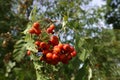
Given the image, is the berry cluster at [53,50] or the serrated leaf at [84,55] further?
the serrated leaf at [84,55]

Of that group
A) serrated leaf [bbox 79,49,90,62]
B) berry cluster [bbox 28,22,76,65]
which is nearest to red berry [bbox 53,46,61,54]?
berry cluster [bbox 28,22,76,65]

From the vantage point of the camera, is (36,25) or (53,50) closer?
(53,50)

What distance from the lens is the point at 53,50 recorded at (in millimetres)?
3240

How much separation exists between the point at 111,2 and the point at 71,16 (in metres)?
22.0

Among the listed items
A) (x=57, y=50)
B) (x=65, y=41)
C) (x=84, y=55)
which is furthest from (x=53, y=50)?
(x=65, y=41)

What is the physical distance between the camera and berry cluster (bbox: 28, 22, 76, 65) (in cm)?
315

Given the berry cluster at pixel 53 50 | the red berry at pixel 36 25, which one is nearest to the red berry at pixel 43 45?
the berry cluster at pixel 53 50

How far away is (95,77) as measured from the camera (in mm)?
3889

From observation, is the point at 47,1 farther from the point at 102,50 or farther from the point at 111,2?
the point at 111,2

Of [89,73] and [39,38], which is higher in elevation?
[39,38]

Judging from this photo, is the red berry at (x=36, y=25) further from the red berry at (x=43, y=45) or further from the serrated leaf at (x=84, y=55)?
the serrated leaf at (x=84, y=55)

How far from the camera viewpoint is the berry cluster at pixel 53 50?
315cm

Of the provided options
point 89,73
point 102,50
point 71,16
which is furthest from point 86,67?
point 71,16

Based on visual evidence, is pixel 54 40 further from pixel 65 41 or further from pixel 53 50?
pixel 65 41
